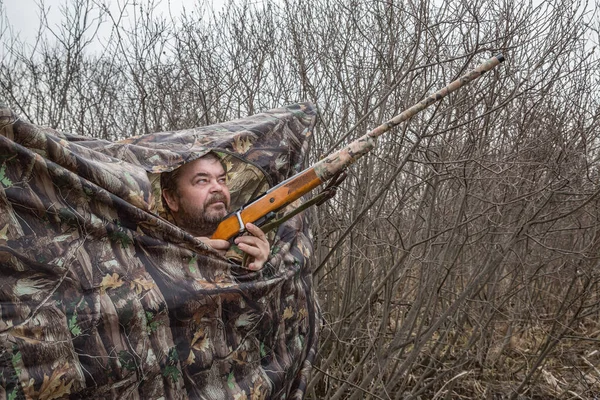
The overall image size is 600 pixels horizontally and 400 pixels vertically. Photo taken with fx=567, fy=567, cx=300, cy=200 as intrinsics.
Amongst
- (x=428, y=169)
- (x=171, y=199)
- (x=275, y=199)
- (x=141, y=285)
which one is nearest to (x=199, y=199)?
(x=171, y=199)

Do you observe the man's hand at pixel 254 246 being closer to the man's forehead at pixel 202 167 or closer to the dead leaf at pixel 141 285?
the man's forehead at pixel 202 167

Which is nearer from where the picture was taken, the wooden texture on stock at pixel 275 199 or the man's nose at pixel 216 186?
the wooden texture on stock at pixel 275 199

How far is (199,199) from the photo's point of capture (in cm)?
279

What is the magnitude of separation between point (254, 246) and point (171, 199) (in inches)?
21.2

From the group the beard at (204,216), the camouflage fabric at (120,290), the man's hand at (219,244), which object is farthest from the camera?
the beard at (204,216)

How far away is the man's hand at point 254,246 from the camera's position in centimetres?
255

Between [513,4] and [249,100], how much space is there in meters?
2.64

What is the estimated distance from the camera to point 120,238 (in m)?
2.03

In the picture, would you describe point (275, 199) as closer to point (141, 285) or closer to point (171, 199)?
point (171, 199)

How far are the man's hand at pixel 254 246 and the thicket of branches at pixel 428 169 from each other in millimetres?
1316

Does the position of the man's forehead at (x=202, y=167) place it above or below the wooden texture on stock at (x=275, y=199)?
above

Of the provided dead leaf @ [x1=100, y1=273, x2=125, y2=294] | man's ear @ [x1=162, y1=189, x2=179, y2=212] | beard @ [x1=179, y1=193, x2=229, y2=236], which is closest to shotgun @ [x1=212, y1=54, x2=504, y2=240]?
beard @ [x1=179, y1=193, x2=229, y2=236]

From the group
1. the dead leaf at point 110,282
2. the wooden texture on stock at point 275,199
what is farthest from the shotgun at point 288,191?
the dead leaf at point 110,282

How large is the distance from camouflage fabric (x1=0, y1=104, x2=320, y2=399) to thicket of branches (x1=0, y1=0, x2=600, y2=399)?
150 centimetres
